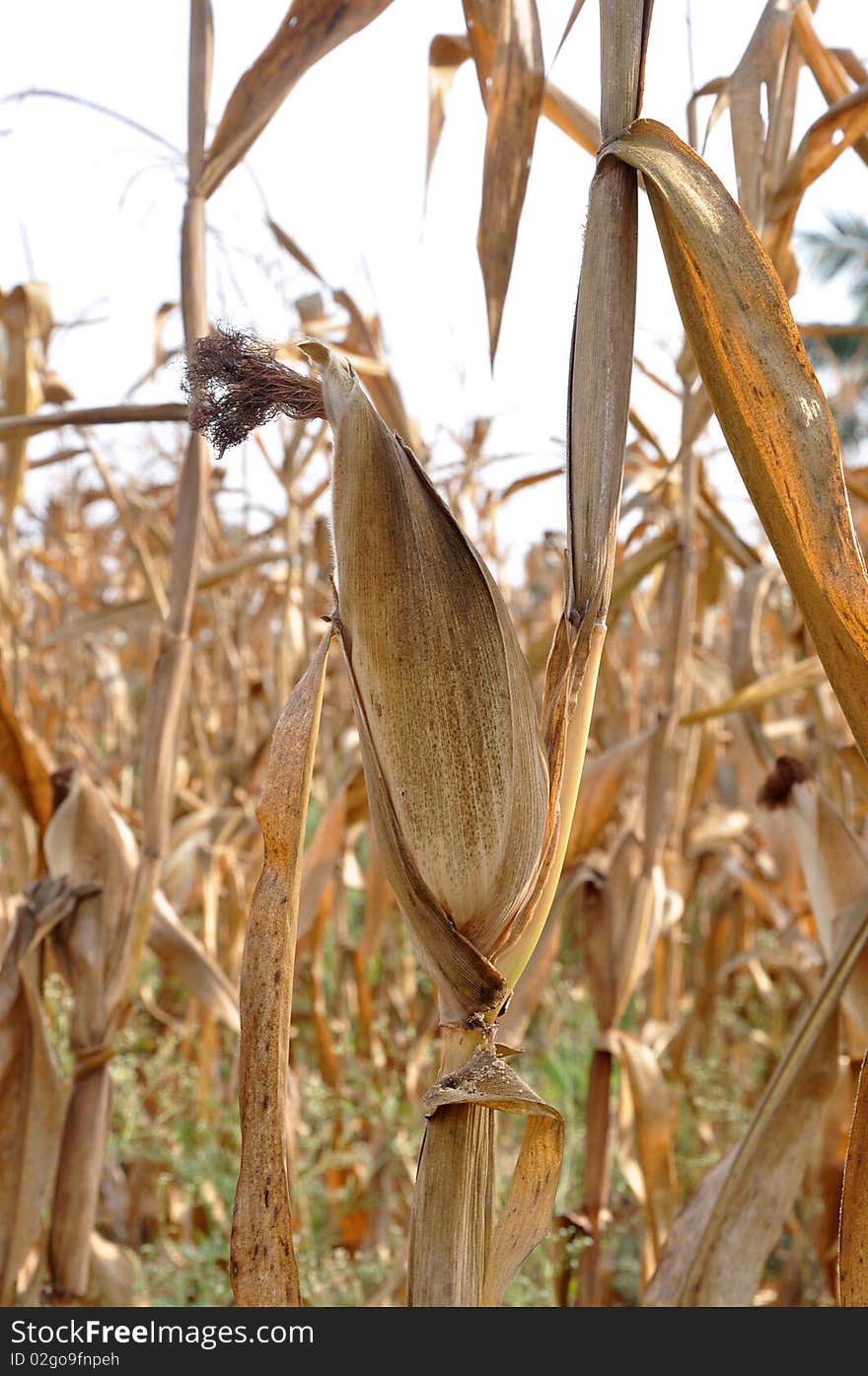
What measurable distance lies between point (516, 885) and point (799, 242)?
25.3 m

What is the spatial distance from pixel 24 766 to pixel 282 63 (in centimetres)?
61

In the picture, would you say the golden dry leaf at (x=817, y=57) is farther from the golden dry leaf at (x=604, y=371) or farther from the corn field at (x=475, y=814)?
the golden dry leaf at (x=604, y=371)

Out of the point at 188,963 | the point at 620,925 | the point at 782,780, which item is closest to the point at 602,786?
the point at 620,925

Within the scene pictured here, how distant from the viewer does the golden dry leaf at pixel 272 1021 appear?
1.37 ft

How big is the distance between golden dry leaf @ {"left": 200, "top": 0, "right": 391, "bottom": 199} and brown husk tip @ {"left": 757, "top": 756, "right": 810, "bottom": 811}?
68 cm

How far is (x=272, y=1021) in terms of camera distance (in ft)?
1.38

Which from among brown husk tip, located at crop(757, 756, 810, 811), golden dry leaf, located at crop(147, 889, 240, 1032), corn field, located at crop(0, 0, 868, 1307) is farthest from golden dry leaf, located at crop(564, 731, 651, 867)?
golden dry leaf, located at crop(147, 889, 240, 1032)

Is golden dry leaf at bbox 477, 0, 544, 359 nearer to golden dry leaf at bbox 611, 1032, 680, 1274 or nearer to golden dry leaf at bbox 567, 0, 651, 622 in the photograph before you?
golden dry leaf at bbox 567, 0, 651, 622

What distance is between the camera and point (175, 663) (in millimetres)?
827

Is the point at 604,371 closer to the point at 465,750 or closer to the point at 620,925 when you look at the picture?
the point at 465,750

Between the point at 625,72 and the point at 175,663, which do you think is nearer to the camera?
the point at 625,72
